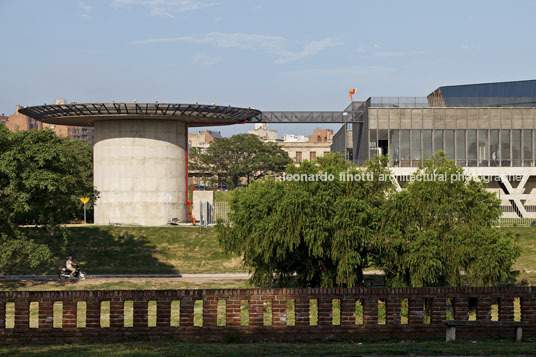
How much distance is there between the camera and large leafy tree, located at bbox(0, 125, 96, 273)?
1297 inches

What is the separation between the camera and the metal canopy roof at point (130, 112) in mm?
53844

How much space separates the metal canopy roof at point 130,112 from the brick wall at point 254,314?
127 ft

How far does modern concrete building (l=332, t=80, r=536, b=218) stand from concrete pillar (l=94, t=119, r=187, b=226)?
20.1 meters

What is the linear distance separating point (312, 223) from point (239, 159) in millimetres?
83392

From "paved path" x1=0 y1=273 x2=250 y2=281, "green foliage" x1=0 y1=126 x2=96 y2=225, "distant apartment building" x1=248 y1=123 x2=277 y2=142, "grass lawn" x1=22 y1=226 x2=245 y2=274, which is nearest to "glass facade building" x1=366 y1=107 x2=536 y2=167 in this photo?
"grass lawn" x1=22 y1=226 x2=245 y2=274

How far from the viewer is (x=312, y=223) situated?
26.3 meters

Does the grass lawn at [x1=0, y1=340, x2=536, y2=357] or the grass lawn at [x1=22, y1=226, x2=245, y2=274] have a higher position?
the grass lawn at [x1=0, y1=340, x2=536, y2=357]

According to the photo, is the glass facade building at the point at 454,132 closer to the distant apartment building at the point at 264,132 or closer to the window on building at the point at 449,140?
the window on building at the point at 449,140

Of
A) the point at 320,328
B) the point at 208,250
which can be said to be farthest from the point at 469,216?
the point at 208,250

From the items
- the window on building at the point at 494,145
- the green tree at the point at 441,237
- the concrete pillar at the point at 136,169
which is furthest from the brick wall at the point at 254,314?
the window on building at the point at 494,145

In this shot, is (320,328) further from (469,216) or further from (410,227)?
(469,216)

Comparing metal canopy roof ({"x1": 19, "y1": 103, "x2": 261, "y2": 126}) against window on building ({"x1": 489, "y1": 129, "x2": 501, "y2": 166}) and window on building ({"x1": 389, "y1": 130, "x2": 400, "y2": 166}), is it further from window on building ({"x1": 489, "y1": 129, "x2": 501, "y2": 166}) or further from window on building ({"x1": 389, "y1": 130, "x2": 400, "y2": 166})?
window on building ({"x1": 489, "y1": 129, "x2": 501, "y2": 166})

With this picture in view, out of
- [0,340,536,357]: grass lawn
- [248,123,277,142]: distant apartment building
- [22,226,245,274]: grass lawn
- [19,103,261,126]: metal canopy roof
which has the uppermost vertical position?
[248,123,277,142]: distant apartment building

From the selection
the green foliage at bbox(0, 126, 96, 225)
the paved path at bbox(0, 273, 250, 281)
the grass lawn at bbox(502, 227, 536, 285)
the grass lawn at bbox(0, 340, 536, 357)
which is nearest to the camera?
the grass lawn at bbox(0, 340, 536, 357)
